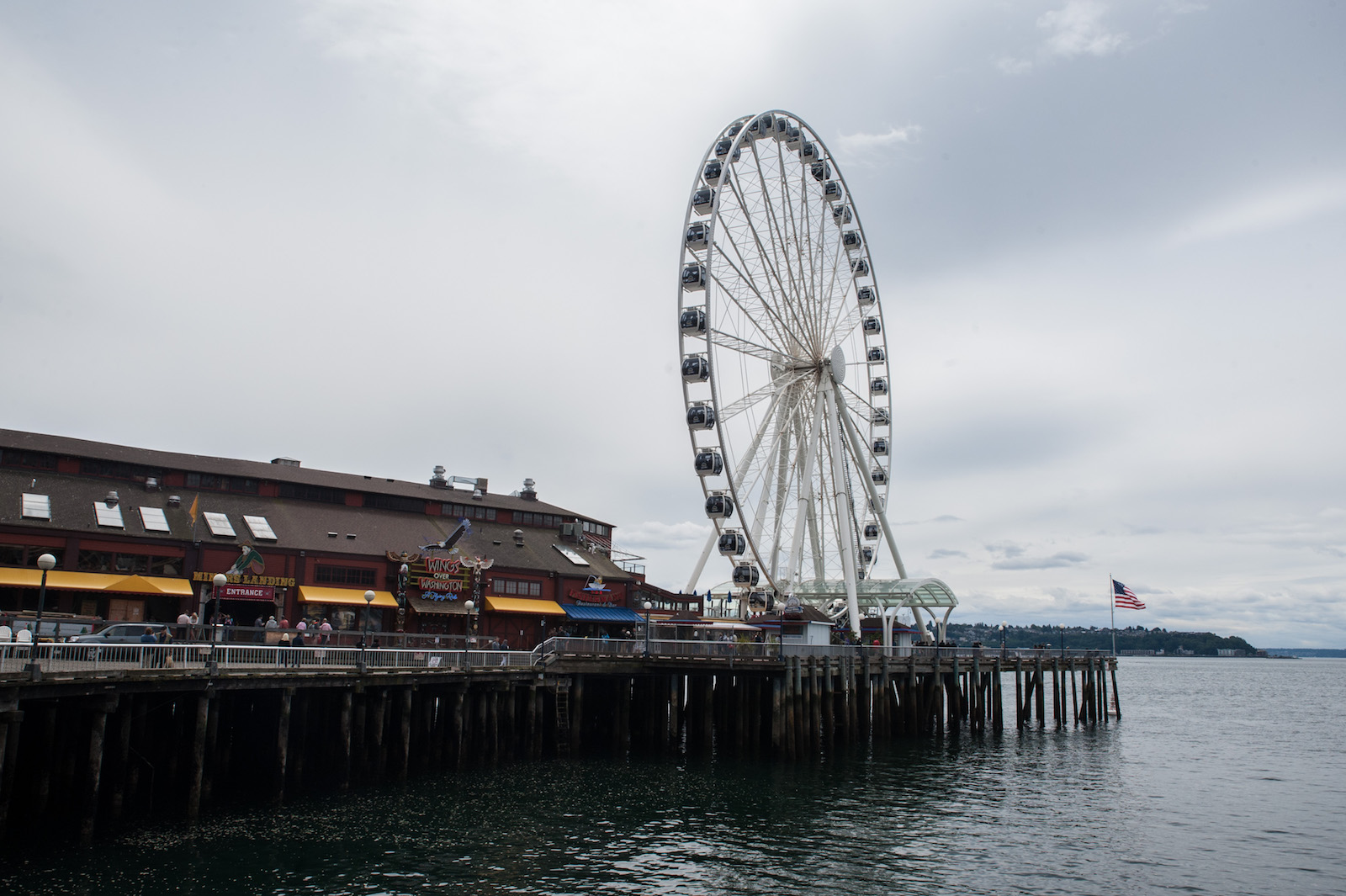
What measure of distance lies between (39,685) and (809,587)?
4630 centimetres

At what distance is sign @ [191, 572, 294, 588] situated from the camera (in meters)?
49.6

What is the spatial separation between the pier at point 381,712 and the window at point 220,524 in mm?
17017

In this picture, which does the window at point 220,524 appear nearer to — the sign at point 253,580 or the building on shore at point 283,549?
the building on shore at point 283,549

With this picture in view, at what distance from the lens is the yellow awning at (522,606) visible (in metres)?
57.9

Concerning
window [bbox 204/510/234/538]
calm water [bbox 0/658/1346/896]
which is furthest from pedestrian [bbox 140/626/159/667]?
window [bbox 204/510/234/538]

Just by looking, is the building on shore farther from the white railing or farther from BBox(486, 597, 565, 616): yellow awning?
the white railing

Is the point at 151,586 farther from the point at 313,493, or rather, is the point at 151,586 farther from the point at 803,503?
the point at 803,503

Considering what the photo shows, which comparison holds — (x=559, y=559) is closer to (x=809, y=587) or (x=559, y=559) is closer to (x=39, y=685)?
(x=809, y=587)

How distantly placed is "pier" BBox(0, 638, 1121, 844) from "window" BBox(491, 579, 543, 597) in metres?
11.7

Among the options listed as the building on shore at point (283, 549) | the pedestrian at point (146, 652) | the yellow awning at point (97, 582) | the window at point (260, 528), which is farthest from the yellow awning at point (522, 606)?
the pedestrian at point (146, 652)

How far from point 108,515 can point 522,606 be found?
21425mm

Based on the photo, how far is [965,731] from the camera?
58.8 m

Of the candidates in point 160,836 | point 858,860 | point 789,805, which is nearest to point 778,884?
point 858,860

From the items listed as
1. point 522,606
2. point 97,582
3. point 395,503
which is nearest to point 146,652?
point 97,582
